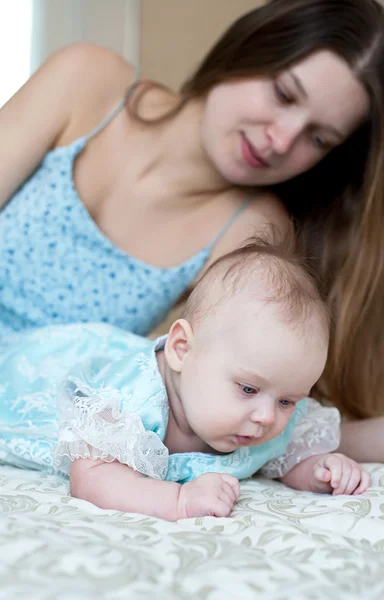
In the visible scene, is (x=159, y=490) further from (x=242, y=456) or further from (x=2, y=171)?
(x=2, y=171)

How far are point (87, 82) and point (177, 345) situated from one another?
2.67 feet

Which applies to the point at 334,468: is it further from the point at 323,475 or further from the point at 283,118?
the point at 283,118

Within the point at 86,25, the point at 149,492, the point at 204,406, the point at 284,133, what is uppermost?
the point at 86,25

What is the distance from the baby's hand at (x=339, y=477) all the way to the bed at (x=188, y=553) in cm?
14

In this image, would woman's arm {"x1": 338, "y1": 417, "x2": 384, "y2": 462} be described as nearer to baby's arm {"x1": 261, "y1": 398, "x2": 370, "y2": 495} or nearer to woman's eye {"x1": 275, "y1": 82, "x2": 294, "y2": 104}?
baby's arm {"x1": 261, "y1": 398, "x2": 370, "y2": 495}

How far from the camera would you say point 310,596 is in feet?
1.94

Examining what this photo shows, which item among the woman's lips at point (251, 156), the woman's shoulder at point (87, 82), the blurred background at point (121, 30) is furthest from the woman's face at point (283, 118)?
the blurred background at point (121, 30)

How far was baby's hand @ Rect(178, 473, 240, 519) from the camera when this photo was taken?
2.73 feet

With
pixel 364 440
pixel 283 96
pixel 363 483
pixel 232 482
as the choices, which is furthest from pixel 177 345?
pixel 283 96

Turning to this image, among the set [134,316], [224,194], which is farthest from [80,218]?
[224,194]

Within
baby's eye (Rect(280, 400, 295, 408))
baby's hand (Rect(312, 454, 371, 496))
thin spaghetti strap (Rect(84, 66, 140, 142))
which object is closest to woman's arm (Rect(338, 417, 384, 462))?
baby's hand (Rect(312, 454, 371, 496))

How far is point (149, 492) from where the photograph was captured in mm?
858

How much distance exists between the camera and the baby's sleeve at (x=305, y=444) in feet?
3.76

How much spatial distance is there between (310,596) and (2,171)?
1.13 m
